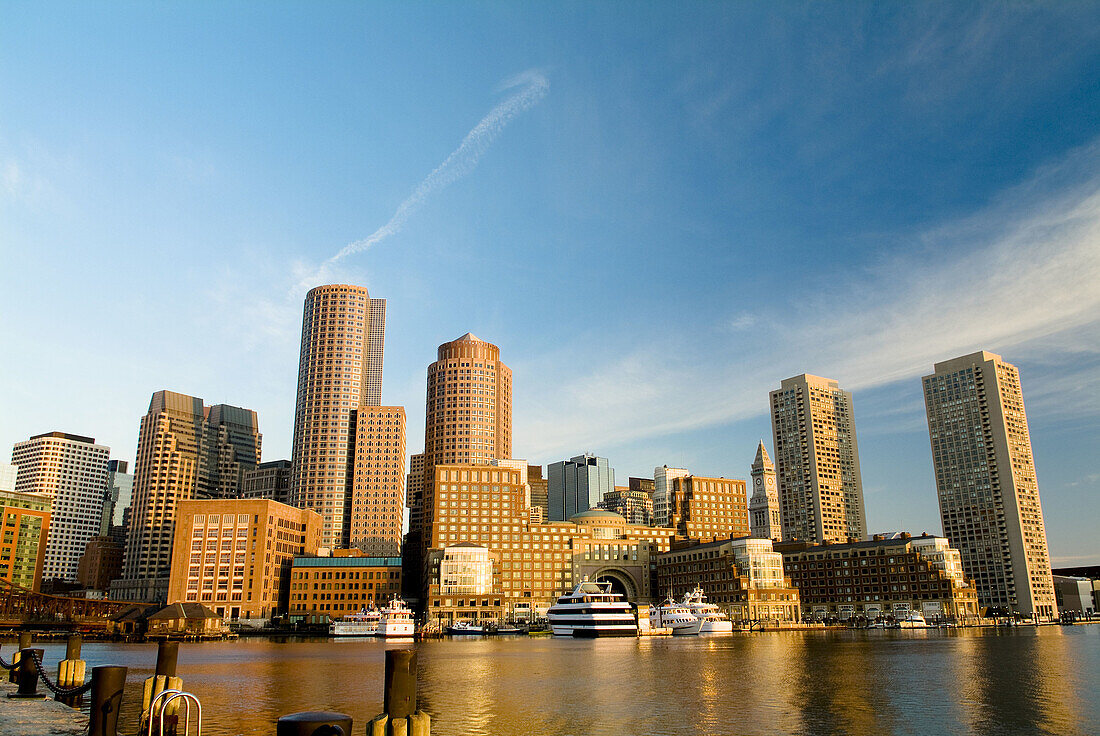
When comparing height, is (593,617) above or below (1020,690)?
above

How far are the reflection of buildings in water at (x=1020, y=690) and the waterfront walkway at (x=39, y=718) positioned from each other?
45595 millimetres

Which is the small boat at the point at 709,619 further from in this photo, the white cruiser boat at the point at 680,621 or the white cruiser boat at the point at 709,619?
the white cruiser boat at the point at 680,621

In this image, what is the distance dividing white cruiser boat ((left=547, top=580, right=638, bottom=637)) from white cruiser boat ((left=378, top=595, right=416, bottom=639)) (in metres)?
33.5

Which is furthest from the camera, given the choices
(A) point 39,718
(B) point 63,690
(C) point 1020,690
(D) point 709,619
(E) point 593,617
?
(D) point 709,619

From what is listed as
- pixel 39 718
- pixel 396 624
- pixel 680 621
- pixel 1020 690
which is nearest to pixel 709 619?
pixel 680 621

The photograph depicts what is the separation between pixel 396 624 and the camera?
190 meters

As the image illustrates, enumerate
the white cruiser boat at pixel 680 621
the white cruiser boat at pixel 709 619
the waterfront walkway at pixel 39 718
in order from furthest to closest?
the white cruiser boat at pixel 680 621 → the white cruiser boat at pixel 709 619 → the waterfront walkway at pixel 39 718

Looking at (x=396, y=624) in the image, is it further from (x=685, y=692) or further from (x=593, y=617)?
(x=685, y=692)

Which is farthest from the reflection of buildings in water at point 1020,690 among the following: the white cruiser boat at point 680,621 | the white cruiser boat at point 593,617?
the white cruiser boat at point 680,621

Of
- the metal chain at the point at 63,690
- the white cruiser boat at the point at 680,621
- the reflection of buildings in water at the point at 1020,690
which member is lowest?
the reflection of buildings in water at the point at 1020,690

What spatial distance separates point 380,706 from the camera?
55594mm

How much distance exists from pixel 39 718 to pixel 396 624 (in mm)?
158568

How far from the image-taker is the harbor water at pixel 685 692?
48.7 metres

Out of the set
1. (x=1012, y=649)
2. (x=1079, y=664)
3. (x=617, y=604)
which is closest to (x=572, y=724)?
(x=1079, y=664)
